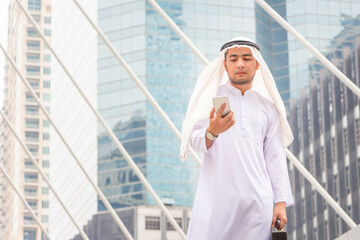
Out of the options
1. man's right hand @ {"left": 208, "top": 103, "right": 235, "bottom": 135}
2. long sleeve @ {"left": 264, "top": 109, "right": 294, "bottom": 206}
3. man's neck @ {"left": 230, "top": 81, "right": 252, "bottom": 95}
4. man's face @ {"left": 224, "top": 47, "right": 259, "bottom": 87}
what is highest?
man's face @ {"left": 224, "top": 47, "right": 259, "bottom": 87}

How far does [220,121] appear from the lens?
11.9 feet

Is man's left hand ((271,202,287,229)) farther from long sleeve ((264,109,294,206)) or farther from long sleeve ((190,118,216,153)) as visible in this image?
long sleeve ((190,118,216,153))

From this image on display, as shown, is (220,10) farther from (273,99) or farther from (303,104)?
(273,99)

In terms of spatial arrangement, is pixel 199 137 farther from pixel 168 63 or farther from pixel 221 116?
pixel 168 63

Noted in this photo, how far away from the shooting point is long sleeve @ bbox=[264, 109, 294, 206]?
390cm

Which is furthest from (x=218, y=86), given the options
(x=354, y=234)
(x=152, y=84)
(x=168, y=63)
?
(x=168, y=63)

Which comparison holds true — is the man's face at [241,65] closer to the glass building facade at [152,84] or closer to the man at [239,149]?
the man at [239,149]

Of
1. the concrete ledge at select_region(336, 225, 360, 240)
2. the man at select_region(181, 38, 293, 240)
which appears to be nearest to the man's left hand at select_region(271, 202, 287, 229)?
the man at select_region(181, 38, 293, 240)

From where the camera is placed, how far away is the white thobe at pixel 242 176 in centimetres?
377

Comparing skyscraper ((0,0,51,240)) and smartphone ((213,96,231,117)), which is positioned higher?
skyscraper ((0,0,51,240))

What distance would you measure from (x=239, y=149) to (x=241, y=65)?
39 centimetres

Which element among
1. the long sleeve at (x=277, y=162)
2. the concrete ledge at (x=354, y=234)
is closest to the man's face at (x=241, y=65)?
the long sleeve at (x=277, y=162)

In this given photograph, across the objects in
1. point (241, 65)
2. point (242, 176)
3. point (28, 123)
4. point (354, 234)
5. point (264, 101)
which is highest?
point (28, 123)

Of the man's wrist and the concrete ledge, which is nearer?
the man's wrist
